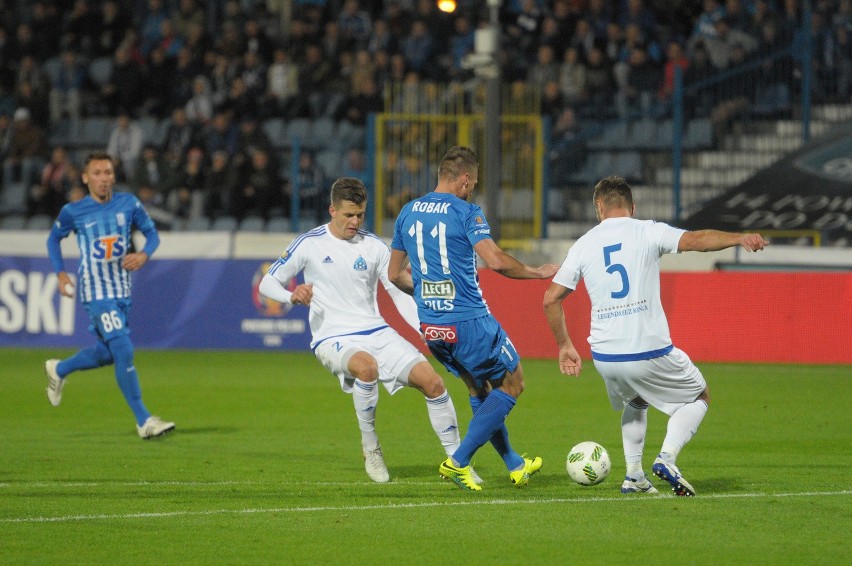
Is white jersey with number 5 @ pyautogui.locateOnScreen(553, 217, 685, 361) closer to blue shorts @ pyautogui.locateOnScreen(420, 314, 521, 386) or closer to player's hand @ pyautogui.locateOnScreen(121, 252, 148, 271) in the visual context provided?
blue shorts @ pyautogui.locateOnScreen(420, 314, 521, 386)

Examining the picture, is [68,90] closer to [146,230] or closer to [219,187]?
[219,187]

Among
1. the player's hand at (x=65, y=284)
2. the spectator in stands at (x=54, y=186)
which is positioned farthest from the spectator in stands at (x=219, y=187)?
the player's hand at (x=65, y=284)

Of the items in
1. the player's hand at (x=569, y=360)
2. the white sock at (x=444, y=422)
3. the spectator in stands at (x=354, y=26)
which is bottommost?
the white sock at (x=444, y=422)

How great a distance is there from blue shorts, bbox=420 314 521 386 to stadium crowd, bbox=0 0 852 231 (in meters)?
12.7

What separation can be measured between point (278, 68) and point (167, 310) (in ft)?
21.5

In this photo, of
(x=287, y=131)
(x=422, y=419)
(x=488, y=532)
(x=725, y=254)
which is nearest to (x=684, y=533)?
(x=488, y=532)

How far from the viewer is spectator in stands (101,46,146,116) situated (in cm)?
2639

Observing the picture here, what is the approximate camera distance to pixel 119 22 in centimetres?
2781

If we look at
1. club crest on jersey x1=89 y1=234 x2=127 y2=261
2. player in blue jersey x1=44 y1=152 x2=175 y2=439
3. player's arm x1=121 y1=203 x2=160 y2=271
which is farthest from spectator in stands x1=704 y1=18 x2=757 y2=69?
club crest on jersey x1=89 y1=234 x2=127 y2=261

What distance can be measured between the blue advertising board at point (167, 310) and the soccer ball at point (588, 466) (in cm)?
1192

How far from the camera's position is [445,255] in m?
8.60

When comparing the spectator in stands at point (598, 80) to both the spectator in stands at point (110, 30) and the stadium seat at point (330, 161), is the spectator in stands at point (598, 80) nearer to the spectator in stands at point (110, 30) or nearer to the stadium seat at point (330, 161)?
the stadium seat at point (330, 161)

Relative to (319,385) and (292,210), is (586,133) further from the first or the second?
(319,385)

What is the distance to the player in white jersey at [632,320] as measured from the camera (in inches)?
320
